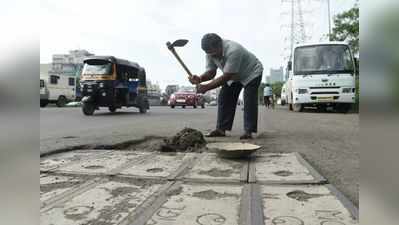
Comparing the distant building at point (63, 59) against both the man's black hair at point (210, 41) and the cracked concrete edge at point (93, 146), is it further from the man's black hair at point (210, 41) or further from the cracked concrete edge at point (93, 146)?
the man's black hair at point (210, 41)

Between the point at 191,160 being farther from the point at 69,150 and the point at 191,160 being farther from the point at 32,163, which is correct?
the point at 32,163

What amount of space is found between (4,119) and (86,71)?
1315 centimetres

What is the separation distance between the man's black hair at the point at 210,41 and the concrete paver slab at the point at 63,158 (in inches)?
74.0

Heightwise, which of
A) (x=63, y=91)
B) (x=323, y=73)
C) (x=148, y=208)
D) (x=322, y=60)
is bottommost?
(x=148, y=208)

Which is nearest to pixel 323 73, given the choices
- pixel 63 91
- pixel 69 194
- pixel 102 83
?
pixel 102 83

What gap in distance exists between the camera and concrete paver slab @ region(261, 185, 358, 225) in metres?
1.77

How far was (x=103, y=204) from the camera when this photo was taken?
6.68ft

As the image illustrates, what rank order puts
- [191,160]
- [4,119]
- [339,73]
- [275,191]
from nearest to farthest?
[4,119]
[275,191]
[191,160]
[339,73]

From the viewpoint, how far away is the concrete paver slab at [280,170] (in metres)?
2.52

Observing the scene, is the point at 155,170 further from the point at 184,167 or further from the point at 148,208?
the point at 148,208

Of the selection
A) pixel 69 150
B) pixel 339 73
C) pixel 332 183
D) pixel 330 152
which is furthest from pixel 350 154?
pixel 339 73

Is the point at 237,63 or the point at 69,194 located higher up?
the point at 237,63

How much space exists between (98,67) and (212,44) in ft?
31.0

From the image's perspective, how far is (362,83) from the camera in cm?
73
